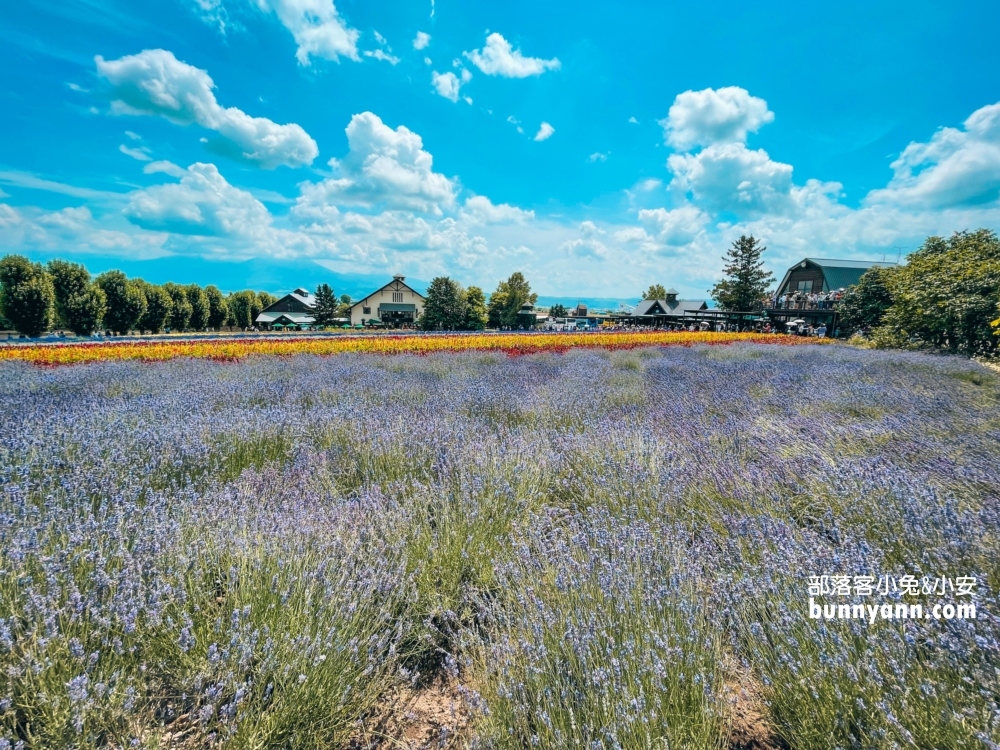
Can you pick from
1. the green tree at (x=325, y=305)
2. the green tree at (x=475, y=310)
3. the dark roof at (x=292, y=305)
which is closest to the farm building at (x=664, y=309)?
the green tree at (x=475, y=310)

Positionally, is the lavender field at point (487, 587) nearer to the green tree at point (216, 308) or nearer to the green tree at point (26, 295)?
the green tree at point (26, 295)

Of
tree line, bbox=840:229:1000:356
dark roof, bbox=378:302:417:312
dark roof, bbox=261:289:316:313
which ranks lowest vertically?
tree line, bbox=840:229:1000:356

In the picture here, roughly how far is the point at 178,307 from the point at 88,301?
42.4ft

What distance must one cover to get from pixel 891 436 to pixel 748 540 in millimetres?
2647

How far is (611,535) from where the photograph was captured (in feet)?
7.16

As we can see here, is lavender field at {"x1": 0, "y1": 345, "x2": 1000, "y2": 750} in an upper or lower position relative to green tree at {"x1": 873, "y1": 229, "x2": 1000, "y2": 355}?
lower

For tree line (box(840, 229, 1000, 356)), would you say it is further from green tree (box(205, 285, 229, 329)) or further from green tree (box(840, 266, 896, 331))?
green tree (box(205, 285, 229, 329))

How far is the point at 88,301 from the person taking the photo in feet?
109

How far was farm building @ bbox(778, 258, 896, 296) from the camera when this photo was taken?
34938 mm

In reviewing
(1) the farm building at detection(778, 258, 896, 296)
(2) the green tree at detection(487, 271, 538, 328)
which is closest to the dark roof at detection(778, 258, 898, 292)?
(1) the farm building at detection(778, 258, 896, 296)

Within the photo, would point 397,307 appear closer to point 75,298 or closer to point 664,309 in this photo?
point 75,298

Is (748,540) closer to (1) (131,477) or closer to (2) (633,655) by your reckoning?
(2) (633,655)

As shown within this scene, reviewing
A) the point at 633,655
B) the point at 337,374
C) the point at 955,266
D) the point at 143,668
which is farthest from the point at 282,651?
the point at 955,266

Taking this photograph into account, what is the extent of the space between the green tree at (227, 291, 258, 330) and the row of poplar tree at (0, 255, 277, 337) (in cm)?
575
